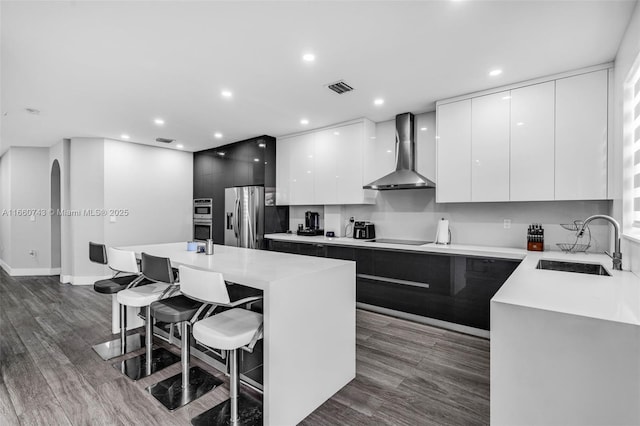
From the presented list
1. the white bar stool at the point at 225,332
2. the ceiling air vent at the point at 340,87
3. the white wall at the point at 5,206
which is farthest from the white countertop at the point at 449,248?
the white wall at the point at 5,206

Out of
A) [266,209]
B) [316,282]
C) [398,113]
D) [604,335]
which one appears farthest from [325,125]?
[604,335]

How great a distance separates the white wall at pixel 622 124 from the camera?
187 cm

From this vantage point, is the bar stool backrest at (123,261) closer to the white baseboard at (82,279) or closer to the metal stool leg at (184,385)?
the metal stool leg at (184,385)

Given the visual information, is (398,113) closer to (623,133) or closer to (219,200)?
(623,133)

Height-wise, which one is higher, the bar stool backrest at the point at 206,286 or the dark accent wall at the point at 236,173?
the dark accent wall at the point at 236,173

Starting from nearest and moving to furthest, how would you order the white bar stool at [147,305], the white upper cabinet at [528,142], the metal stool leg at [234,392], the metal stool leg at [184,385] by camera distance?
the metal stool leg at [234,392] → the metal stool leg at [184,385] → the white bar stool at [147,305] → the white upper cabinet at [528,142]

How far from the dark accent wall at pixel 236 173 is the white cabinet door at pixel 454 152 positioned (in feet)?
8.95

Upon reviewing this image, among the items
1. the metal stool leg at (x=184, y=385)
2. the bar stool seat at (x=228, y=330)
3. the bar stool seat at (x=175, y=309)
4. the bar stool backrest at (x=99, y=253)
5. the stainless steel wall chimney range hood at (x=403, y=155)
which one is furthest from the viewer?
the stainless steel wall chimney range hood at (x=403, y=155)

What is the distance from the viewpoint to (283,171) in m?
5.06

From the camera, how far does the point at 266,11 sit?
1933 mm

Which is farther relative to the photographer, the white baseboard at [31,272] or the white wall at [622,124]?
the white baseboard at [31,272]

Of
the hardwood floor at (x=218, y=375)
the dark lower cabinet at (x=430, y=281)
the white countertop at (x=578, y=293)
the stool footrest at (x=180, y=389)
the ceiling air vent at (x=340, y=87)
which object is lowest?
the hardwood floor at (x=218, y=375)

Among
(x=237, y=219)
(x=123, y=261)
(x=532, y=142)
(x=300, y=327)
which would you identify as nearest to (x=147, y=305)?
(x=123, y=261)

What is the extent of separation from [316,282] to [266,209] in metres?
3.30
